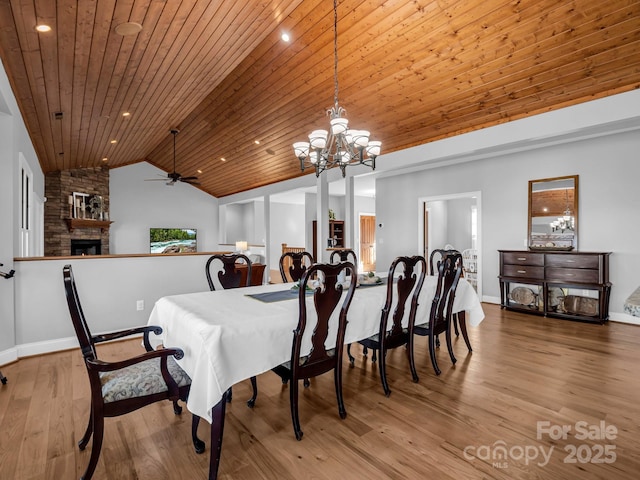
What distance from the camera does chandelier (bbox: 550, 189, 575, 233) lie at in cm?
513

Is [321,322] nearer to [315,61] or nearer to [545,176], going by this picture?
[315,61]

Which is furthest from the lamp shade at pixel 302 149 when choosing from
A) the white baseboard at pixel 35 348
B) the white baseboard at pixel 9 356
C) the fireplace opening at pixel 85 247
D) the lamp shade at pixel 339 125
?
the fireplace opening at pixel 85 247

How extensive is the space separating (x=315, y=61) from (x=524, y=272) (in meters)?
4.22

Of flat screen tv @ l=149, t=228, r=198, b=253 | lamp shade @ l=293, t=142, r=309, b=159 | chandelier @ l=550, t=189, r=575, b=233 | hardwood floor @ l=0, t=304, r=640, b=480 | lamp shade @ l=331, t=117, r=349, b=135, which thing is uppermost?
lamp shade @ l=331, t=117, r=349, b=135

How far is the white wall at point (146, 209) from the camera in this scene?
952cm

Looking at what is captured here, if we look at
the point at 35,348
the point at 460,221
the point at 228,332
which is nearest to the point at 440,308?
the point at 228,332

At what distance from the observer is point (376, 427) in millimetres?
2139

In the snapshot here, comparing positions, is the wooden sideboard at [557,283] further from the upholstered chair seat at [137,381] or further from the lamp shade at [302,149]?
the upholstered chair seat at [137,381]

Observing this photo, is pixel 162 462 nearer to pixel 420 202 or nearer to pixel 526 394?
pixel 526 394

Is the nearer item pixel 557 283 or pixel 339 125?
pixel 339 125

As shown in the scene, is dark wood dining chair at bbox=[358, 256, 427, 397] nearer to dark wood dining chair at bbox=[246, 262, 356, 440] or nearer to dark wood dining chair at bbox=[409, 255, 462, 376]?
dark wood dining chair at bbox=[409, 255, 462, 376]

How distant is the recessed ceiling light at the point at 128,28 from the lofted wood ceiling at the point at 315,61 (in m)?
0.04

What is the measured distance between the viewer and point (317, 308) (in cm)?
200

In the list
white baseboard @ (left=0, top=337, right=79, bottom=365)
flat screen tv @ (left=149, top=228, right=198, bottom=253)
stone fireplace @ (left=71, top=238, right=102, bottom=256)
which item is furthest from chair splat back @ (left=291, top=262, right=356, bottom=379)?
flat screen tv @ (left=149, top=228, right=198, bottom=253)
